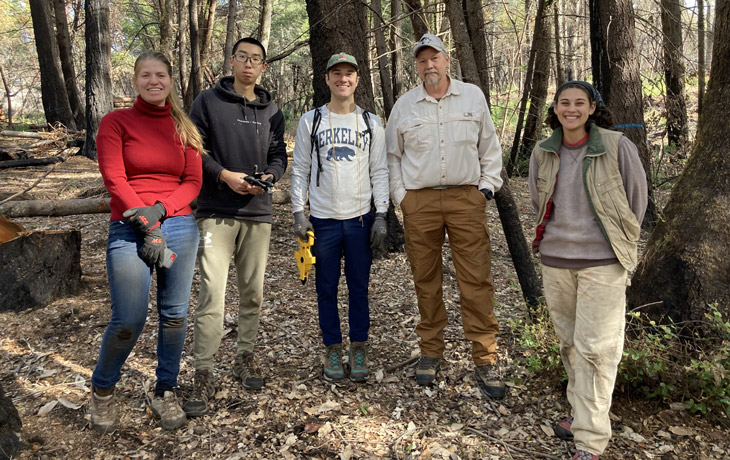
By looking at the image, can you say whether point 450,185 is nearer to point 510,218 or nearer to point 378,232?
point 378,232

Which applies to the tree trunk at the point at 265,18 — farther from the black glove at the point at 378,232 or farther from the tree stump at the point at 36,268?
the black glove at the point at 378,232

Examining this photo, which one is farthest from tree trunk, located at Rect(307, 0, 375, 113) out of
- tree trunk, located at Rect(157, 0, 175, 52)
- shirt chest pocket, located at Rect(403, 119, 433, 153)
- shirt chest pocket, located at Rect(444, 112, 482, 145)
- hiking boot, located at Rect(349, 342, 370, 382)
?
tree trunk, located at Rect(157, 0, 175, 52)

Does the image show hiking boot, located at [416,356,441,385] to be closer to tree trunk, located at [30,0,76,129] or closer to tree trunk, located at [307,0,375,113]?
tree trunk, located at [307,0,375,113]

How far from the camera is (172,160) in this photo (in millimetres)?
3043

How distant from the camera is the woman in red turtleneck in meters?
2.85

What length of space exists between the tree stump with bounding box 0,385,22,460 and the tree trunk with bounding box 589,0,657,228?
6.27m

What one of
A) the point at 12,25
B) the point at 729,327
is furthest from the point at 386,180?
the point at 12,25

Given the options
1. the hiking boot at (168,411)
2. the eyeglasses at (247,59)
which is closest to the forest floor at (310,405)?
the hiking boot at (168,411)

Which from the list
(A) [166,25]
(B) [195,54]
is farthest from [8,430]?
(A) [166,25]

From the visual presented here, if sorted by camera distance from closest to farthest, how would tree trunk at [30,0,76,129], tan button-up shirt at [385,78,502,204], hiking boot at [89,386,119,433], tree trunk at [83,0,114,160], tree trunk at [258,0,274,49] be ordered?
hiking boot at [89,386,119,433], tan button-up shirt at [385,78,502,204], tree trunk at [83,0,114,160], tree trunk at [258,0,274,49], tree trunk at [30,0,76,129]

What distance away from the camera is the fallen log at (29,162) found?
35.9ft

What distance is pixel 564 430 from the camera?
10.00ft

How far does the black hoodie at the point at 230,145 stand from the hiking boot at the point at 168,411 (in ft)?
3.96

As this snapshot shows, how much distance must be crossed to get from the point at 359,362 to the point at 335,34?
11.5ft
